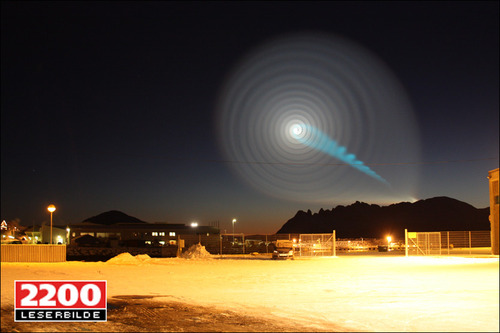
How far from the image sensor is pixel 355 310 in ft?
42.7

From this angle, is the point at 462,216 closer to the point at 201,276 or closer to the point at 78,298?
the point at 201,276

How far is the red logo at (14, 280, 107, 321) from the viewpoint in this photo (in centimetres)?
1060

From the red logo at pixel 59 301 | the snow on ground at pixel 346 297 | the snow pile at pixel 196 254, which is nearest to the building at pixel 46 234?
the snow pile at pixel 196 254

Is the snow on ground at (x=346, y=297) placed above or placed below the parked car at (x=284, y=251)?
above

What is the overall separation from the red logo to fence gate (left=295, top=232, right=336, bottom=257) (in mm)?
37486

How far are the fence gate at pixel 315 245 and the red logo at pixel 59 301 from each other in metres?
37.5

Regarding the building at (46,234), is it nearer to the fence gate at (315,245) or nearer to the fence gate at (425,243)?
the fence gate at (315,245)

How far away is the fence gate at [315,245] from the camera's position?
48250mm

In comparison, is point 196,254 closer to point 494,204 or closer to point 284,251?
point 284,251

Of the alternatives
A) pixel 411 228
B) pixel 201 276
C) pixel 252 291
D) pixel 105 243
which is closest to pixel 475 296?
pixel 252 291

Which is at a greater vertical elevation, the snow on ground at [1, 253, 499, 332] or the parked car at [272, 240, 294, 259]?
the snow on ground at [1, 253, 499, 332]

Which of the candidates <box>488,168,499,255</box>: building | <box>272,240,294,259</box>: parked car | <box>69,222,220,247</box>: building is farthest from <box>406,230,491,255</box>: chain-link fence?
<box>69,222,220,247</box>: building

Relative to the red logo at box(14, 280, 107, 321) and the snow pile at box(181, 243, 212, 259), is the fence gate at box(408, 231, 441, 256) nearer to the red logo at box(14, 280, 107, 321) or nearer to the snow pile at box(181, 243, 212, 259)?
the snow pile at box(181, 243, 212, 259)

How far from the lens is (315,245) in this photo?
49.1 meters
